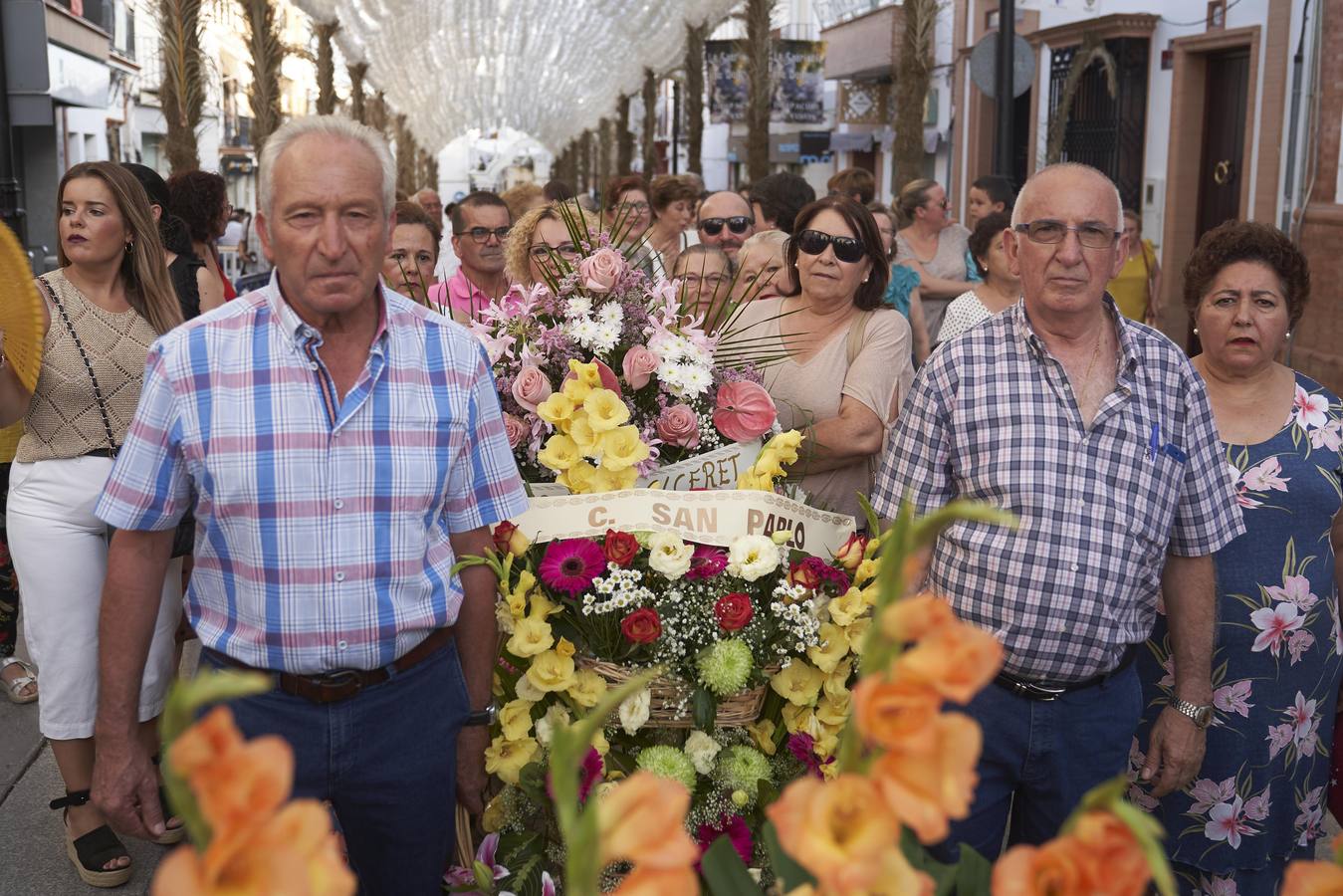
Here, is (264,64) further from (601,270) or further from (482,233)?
(601,270)

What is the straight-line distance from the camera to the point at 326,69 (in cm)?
2086

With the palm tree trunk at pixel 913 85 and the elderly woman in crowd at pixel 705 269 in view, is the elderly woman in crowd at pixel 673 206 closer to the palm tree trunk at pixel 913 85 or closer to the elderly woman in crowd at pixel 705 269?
the elderly woman in crowd at pixel 705 269

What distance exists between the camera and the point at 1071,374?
9.55 feet

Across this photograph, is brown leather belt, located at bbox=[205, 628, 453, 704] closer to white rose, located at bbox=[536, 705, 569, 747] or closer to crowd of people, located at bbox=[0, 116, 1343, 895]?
crowd of people, located at bbox=[0, 116, 1343, 895]

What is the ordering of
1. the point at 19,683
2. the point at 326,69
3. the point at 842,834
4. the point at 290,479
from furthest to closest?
the point at 326,69 → the point at 19,683 → the point at 290,479 → the point at 842,834

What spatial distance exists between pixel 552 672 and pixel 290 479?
76cm

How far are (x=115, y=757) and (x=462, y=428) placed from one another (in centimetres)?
84

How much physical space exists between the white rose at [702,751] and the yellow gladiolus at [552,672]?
27cm

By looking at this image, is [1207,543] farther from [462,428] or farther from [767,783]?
[462,428]

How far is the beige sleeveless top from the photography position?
371cm

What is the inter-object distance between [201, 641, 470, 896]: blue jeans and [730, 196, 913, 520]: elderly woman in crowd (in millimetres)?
1475

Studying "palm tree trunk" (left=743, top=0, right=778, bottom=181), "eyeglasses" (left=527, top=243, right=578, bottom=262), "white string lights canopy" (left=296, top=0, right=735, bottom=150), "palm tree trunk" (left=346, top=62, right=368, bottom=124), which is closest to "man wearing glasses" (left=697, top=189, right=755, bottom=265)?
"eyeglasses" (left=527, top=243, right=578, bottom=262)

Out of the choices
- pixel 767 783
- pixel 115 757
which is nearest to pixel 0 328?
pixel 115 757

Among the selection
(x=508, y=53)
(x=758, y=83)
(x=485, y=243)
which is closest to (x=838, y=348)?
(x=485, y=243)
